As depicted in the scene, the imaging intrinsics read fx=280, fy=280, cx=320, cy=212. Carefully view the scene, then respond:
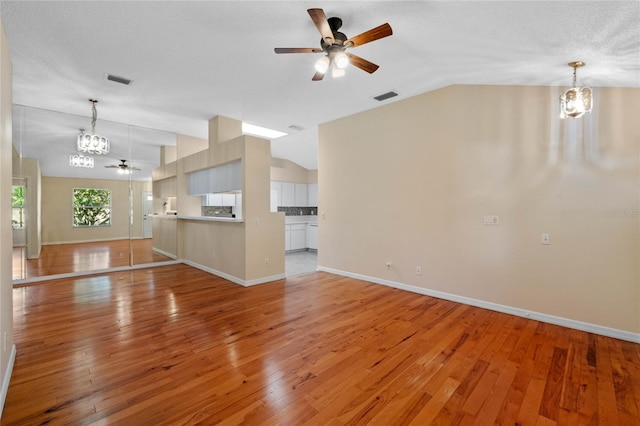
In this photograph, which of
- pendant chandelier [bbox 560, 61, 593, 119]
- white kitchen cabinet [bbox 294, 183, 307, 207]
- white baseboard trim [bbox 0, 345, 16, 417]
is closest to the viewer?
white baseboard trim [bbox 0, 345, 16, 417]

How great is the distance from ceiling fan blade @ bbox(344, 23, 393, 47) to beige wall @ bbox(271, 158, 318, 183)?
5643 mm

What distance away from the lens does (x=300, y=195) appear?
8.44 m

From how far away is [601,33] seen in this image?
208 centimetres

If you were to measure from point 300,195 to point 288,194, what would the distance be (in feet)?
1.58

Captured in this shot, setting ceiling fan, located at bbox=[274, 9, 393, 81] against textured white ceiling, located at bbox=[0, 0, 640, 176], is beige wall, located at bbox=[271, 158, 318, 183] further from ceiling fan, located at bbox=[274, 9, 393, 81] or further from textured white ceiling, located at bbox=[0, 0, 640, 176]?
ceiling fan, located at bbox=[274, 9, 393, 81]

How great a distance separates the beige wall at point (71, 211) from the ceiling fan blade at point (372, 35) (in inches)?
211

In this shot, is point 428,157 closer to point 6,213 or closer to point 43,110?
point 6,213

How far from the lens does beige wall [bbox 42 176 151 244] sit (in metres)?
5.06

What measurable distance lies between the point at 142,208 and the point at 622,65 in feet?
24.0

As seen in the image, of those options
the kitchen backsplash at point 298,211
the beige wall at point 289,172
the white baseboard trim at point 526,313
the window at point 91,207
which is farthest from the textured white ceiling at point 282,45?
the kitchen backsplash at point 298,211

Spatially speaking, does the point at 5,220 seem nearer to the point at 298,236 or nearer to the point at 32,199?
the point at 32,199

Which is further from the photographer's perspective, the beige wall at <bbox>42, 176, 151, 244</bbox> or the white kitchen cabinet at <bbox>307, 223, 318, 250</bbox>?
the white kitchen cabinet at <bbox>307, 223, 318, 250</bbox>

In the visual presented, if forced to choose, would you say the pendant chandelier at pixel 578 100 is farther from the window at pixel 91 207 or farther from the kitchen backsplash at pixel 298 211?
the window at pixel 91 207

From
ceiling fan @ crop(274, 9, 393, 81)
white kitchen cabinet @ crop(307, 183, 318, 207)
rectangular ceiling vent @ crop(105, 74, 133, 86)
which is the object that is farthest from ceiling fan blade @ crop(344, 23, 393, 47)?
white kitchen cabinet @ crop(307, 183, 318, 207)
